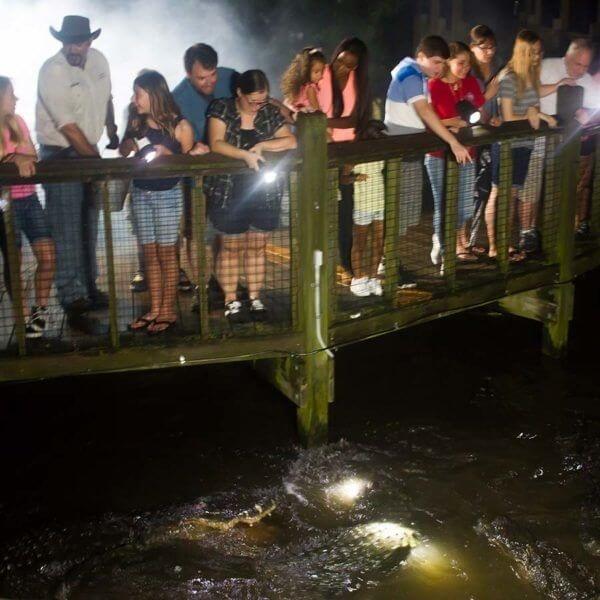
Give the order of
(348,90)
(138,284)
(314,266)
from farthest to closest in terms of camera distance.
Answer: (348,90), (138,284), (314,266)

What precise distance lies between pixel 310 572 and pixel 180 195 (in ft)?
8.22

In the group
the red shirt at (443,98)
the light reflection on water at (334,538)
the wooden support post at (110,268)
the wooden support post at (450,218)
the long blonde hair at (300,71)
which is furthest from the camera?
the red shirt at (443,98)

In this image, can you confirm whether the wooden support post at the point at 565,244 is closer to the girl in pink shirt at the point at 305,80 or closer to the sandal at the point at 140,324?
the girl in pink shirt at the point at 305,80

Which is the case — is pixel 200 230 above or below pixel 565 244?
above

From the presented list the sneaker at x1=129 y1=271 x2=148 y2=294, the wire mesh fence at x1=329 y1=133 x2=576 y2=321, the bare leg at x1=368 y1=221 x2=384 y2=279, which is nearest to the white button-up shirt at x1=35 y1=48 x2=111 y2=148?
the sneaker at x1=129 y1=271 x2=148 y2=294

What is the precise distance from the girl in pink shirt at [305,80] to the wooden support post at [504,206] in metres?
1.49

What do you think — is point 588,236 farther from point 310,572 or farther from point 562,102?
point 310,572

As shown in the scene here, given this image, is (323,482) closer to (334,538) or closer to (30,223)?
(334,538)

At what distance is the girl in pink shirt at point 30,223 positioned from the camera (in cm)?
559

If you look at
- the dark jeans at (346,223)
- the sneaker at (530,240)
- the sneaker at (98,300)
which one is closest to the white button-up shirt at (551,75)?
the sneaker at (530,240)

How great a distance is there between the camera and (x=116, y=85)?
13.1 m

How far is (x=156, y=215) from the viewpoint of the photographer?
566 centimetres

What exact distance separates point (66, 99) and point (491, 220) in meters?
3.51

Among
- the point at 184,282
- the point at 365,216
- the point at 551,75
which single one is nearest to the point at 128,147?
the point at 184,282
